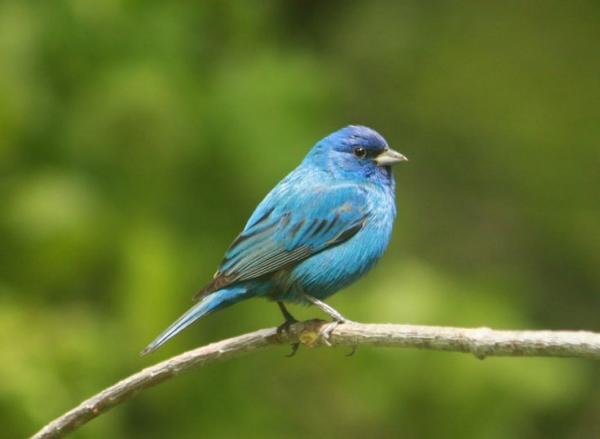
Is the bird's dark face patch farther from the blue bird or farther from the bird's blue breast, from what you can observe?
the bird's blue breast

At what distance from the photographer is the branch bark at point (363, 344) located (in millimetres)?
2896

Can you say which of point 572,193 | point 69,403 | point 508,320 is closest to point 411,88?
point 572,193

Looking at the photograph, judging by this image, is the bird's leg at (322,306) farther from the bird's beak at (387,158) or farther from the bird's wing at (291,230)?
the bird's beak at (387,158)

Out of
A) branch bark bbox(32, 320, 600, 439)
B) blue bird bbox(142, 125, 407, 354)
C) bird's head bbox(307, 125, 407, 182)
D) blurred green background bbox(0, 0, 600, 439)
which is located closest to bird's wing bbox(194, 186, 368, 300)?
blue bird bbox(142, 125, 407, 354)

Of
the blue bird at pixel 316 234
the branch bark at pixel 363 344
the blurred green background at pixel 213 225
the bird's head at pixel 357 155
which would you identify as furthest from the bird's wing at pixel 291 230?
the blurred green background at pixel 213 225

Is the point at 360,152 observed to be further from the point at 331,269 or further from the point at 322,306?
the point at 322,306

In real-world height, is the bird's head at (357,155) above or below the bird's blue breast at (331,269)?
above

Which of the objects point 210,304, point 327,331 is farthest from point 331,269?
point 327,331

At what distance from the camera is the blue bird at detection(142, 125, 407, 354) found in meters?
4.47

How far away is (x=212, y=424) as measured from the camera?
6.10 metres

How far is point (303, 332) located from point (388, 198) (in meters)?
1.00

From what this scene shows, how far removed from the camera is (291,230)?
4.61 metres

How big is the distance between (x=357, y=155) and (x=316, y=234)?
0.49 metres

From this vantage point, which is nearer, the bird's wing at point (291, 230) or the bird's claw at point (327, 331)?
the bird's claw at point (327, 331)
